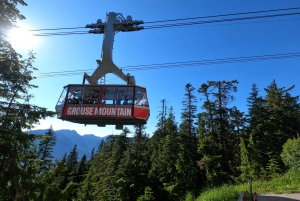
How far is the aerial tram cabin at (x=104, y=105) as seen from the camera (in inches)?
451

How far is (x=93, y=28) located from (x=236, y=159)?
33.8 meters

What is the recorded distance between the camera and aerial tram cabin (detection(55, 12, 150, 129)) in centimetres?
1150

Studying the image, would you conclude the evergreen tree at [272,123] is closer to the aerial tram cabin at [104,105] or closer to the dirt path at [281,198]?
the dirt path at [281,198]

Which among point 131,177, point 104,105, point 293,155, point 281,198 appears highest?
point 104,105

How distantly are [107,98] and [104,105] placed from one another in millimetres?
486

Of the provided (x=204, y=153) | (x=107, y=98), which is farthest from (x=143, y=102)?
(x=204, y=153)

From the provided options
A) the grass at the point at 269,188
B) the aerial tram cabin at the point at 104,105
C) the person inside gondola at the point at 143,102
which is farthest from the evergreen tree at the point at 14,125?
the grass at the point at 269,188

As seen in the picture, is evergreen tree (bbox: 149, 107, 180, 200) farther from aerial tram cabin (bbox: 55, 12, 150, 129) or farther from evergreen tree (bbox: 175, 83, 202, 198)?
aerial tram cabin (bbox: 55, 12, 150, 129)

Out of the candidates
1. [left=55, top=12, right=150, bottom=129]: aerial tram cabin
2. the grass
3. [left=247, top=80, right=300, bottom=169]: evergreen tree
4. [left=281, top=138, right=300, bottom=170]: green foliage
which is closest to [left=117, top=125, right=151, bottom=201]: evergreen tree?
[left=247, top=80, right=300, bottom=169]: evergreen tree

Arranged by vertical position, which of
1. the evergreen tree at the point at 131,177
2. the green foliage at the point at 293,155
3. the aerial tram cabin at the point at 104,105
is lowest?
the evergreen tree at the point at 131,177

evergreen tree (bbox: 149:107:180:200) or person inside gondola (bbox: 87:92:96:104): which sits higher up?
person inside gondola (bbox: 87:92:96:104)

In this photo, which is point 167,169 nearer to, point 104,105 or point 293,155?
point 293,155

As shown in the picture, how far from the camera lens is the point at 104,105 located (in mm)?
11688

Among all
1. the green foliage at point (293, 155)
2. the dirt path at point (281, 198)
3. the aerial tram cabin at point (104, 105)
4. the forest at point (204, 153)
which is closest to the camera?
the dirt path at point (281, 198)
